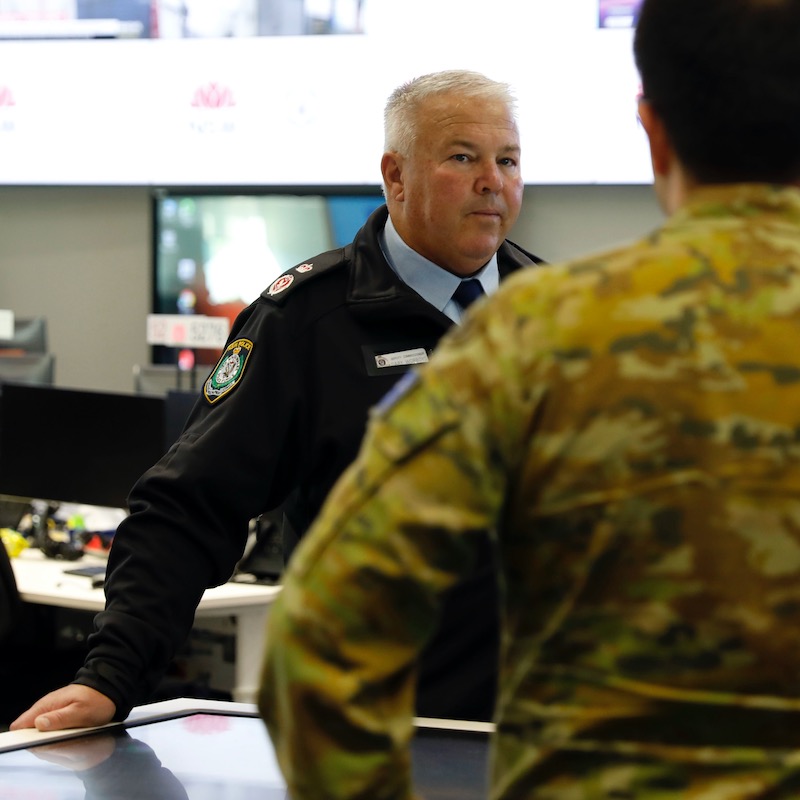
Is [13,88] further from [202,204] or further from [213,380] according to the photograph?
[213,380]

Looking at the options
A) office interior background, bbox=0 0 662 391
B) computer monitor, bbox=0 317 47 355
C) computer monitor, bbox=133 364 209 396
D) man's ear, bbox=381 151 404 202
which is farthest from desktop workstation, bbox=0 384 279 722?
man's ear, bbox=381 151 404 202

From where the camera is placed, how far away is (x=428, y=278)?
1.68 m

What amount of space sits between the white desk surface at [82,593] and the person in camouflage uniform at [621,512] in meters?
2.59

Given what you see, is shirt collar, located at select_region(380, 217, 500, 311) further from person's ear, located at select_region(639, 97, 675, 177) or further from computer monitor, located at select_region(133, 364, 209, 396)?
computer monitor, located at select_region(133, 364, 209, 396)

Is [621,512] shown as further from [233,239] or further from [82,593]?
[233,239]

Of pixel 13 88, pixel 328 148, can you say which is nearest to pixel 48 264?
pixel 13 88

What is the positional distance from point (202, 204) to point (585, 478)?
4.81 metres

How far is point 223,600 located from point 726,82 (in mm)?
2736

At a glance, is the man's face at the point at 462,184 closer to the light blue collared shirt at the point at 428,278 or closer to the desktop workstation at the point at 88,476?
the light blue collared shirt at the point at 428,278

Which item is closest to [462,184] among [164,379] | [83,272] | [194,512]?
[194,512]

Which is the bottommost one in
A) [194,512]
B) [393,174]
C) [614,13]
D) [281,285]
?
[194,512]

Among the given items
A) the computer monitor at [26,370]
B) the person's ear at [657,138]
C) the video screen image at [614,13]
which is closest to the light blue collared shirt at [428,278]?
the person's ear at [657,138]

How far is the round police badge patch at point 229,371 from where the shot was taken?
1544 mm

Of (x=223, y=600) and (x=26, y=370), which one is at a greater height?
(x=26, y=370)
